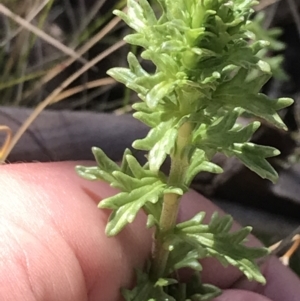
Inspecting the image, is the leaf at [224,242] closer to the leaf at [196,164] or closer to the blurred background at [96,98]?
the leaf at [196,164]

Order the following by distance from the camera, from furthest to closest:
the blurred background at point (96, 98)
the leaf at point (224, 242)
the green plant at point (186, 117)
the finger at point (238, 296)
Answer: the blurred background at point (96, 98) → the finger at point (238, 296) → the leaf at point (224, 242) → the green plant at point (186, 117)

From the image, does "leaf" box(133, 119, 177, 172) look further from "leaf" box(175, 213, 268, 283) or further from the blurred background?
the blurred background

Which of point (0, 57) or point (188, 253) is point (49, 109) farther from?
point (188, 253)

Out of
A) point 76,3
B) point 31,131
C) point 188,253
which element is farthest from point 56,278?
point 76,3

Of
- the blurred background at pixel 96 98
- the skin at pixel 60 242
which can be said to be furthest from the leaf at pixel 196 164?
the blurred background at pixel 96 98

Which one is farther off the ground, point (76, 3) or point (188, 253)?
point (76, 3)

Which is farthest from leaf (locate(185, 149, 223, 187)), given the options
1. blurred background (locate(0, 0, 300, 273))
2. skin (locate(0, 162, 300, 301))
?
blurred background (locate(0, 0, 300, 273))
